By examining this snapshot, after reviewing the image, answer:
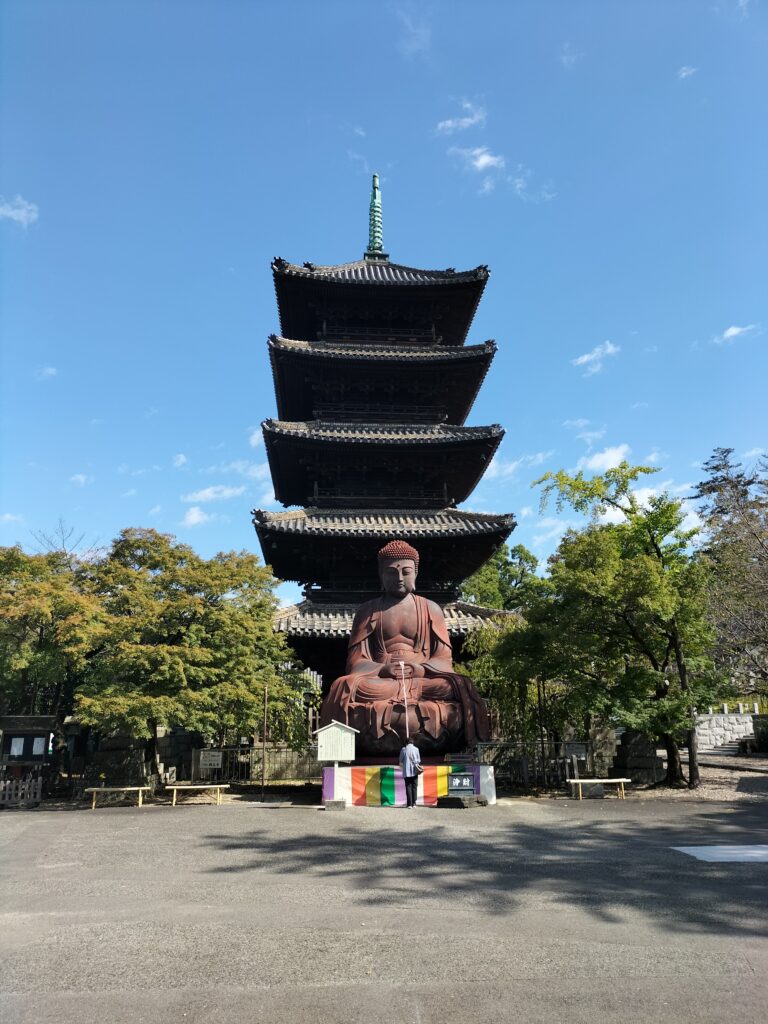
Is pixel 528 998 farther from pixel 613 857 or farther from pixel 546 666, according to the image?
pixel 546 666

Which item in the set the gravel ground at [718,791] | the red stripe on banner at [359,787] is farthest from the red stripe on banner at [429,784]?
the gravel ground at [718,791]

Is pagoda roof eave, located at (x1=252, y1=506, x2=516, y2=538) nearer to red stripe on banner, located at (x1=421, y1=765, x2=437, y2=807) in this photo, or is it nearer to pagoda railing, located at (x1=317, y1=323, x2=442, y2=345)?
pagoda railing, located at (x1=317, y1=323, x2=442, y2=345)

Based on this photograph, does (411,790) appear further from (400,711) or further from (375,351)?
(375,351)

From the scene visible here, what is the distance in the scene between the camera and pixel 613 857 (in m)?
7.45

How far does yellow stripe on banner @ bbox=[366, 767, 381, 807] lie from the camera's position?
12.0 m

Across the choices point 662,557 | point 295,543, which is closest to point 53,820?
point 295,543

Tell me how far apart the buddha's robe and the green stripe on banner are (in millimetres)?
827

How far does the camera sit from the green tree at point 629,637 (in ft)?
45.7

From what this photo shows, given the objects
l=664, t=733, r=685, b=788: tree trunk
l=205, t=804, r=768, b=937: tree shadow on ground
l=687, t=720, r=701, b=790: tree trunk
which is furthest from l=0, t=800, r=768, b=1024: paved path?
l=664, t=733, r=685, b=788: tree trunk

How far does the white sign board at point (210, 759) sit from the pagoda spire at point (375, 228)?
18613 mm

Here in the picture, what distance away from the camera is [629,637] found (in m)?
15.0

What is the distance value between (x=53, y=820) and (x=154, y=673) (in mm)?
3125

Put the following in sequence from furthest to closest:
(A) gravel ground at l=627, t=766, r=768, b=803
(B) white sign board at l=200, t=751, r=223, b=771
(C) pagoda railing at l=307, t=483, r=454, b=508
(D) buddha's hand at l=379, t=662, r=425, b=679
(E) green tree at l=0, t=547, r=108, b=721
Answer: (C) pagoda railing at l=307, t=483, r=454, b=508
(B) white sign board at l=200, t=751, r=223, b=771
(E) green tree at l=0, t=547, r=108, b=721
(D) buddha's hand at l=379, t=662, r=425, b=679
(A) gravel ground at l=627, t=766, r=768, b=803

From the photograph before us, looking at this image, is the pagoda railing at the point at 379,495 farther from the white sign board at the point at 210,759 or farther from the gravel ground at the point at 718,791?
the gravel ground at the point at 718,791
